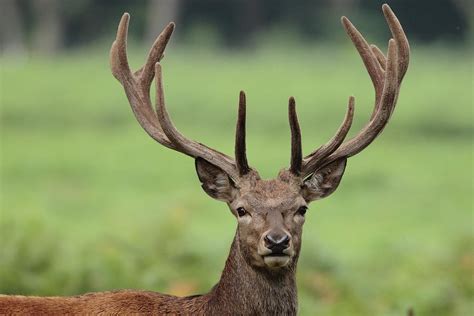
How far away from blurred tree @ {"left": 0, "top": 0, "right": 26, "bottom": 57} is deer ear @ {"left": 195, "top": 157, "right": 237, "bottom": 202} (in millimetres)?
41923

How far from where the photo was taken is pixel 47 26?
5131cm

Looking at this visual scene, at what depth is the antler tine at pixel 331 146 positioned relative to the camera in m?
8.55

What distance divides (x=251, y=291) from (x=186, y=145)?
0.97 metres

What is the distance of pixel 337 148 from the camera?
871 centimetres

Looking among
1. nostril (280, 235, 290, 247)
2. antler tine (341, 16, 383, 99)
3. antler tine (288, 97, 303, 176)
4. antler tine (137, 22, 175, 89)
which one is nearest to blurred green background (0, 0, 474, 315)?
antler tine (137, 22, 175, 89)

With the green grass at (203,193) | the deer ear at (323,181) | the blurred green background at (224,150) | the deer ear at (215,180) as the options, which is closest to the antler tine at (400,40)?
the deer ear at (323,181)

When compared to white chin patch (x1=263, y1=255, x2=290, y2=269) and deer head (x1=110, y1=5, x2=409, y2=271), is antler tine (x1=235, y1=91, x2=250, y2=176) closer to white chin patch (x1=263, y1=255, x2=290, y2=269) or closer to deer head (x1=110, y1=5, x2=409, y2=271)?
deer head (x1=110, y1=5, x2=409, y2=271)

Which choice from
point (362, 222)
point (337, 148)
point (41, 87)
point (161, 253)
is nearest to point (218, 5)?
point (41, 87)

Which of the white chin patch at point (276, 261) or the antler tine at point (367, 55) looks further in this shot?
the antler tine at point (367, 55)

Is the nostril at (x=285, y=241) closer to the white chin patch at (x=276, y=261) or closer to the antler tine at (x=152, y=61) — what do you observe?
the white chin patch at (x=276, y=261)

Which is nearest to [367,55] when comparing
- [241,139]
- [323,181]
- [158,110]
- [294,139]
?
[323,181]

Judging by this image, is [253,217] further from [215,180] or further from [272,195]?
[215,180]

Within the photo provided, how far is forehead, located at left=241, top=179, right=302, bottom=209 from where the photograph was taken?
26.9ft

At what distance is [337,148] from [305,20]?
3950 cm
